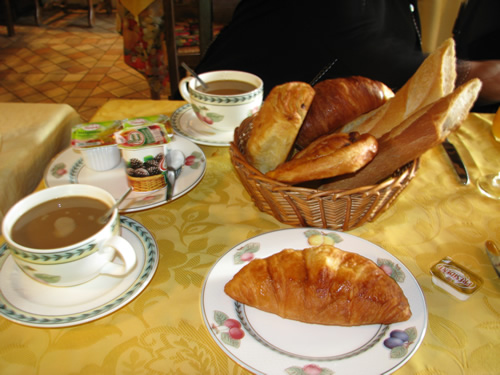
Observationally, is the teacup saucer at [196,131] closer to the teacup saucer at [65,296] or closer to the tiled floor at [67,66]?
the teacup saucer at [65,296]

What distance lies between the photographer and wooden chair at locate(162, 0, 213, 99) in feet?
4.59

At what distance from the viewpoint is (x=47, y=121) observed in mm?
1115

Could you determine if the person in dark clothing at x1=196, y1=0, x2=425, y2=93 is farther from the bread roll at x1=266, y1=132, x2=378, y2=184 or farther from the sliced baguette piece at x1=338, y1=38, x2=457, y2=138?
the bread roll at x1=266, y1=132, x2=378, y2=184

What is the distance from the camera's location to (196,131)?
1.09 metres

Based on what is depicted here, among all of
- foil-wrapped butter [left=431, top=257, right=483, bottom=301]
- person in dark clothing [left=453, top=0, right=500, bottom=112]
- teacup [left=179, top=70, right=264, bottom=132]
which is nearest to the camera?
foil-wrapped butter [left=431, top=257, right=483, bottom=301]

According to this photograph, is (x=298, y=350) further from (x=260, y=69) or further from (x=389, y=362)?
(x=260, y=69)

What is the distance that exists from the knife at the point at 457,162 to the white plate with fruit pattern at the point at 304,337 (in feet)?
1.25

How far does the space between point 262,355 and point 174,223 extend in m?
0.36

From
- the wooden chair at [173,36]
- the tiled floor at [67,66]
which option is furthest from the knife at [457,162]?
the tiled floor at [67,66]

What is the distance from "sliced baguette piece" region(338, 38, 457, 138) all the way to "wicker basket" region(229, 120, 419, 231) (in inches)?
Result: 4.2

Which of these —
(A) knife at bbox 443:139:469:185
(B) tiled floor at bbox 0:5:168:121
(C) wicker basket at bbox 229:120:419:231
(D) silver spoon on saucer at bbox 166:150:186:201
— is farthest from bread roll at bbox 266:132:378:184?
(B) tiled floor at bbox 0:5:168:121

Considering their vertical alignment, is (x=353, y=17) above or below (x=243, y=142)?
above

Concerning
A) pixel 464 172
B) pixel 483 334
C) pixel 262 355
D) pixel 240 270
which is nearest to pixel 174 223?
pixel 240 270

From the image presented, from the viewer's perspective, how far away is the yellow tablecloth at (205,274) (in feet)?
1.81
